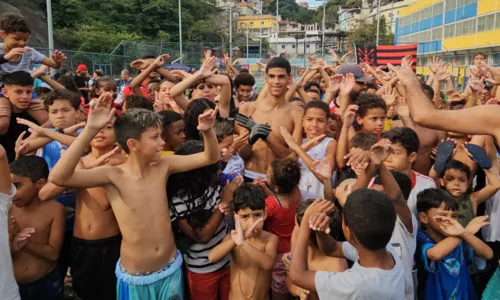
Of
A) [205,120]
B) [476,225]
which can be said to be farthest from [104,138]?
[476,225]

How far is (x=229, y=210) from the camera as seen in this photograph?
9.58ft

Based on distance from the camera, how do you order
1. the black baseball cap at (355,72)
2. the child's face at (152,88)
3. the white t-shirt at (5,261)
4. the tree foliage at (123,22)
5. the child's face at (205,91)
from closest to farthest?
the white t-shirt at (5,261) < the child's face at (205,91) < the black baseball cap at (355,72) < the child's face at (152,88) < the tree foliage at (123,22)

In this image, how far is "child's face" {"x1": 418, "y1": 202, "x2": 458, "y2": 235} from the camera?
9.78 ft

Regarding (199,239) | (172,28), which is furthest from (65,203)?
(172,28)

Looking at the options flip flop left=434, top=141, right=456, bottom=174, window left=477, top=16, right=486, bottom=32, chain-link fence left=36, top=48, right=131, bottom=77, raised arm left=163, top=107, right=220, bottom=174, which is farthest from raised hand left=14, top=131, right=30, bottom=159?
window left=477, top=16, right=486, bottom=32

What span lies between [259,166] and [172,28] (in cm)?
4801

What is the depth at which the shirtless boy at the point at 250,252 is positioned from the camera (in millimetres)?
2762

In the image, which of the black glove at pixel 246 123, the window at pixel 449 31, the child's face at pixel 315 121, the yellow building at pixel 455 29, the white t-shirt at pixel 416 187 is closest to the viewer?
the white t-shirt at pixel 416 187

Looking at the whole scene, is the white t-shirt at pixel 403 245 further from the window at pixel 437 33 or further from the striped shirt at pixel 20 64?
the window at pixel 437 33

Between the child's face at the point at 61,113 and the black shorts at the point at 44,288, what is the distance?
1.33 meters

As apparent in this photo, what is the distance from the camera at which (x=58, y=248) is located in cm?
305

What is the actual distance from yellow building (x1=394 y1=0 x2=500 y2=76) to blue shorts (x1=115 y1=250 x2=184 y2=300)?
25.8 meters

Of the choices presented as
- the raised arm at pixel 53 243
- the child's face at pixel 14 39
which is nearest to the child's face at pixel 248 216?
the raised arm at pixel 53 243

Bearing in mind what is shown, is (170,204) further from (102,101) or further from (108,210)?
(102,101)
